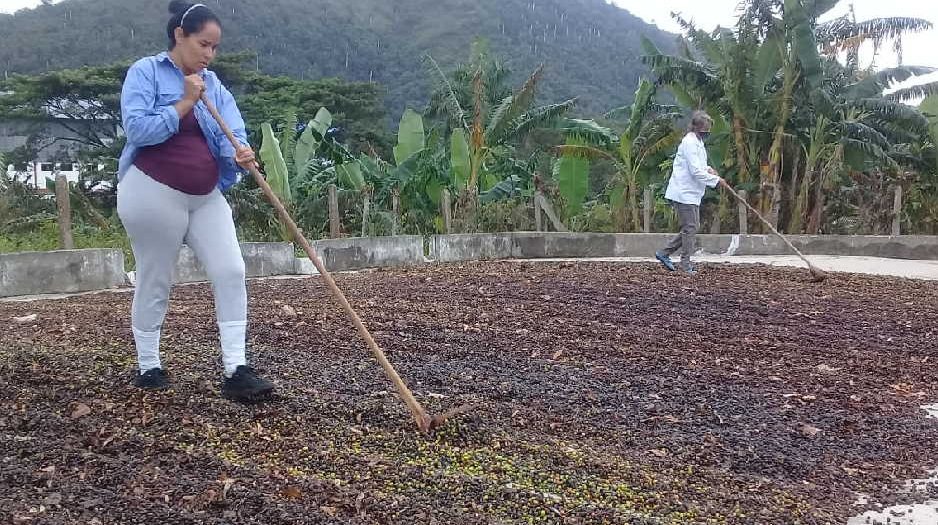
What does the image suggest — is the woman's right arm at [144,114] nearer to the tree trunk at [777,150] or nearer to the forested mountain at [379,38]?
the tree trunk at [777,150]

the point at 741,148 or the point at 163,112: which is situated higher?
the point at 741,148

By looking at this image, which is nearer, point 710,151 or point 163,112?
point 163,112

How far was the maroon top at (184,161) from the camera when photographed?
3486mm

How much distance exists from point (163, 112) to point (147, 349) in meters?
1.05

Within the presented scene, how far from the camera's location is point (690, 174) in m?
9.04

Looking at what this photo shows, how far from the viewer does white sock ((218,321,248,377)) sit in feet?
11.7

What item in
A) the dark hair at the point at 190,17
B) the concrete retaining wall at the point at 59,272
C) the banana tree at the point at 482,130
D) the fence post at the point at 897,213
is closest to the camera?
the dark hair at the point at 190,17

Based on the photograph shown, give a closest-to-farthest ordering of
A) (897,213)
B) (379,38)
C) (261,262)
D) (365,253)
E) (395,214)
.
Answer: (261,262) < (365,253) < (395,214) < (897,213) < (379,38)

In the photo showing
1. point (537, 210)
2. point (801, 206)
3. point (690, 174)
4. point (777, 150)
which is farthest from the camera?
point (801, 206)

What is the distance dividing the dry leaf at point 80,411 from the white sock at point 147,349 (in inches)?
12.8

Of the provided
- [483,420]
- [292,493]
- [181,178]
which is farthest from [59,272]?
[292,493]

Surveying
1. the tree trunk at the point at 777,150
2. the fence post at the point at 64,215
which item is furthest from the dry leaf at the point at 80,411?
the tree trunk at the point at 777,150

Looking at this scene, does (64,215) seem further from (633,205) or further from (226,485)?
(633,205)

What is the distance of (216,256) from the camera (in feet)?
11.8
